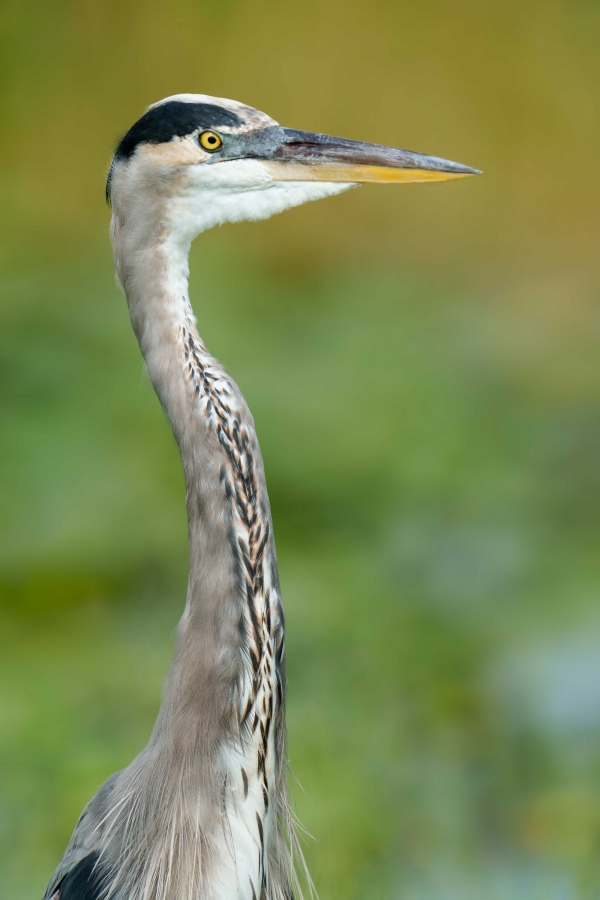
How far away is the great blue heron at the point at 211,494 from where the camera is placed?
1132 mm

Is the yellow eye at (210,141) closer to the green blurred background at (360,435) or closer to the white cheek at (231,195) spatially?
the white cheek at (231,195)

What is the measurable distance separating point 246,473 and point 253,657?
19cm

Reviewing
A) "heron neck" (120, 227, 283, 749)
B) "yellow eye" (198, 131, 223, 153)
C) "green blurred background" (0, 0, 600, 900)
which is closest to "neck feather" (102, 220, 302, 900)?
"heron neck" (120, 227, 283, 749)

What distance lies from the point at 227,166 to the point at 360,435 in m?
2.80

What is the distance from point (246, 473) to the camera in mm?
1131

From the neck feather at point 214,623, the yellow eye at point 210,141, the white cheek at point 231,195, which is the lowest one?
the neck feather at point 214,623

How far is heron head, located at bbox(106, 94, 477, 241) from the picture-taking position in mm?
1160

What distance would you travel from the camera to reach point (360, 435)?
395 centimetres

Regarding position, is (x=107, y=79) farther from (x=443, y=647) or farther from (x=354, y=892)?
(x=354, y=892)

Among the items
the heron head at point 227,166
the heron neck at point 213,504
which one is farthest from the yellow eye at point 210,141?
the heron neck at point 213,504

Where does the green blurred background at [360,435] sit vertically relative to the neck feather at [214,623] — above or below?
above

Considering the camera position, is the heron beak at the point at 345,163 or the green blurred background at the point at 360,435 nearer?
the heron beak at the point at 345,163

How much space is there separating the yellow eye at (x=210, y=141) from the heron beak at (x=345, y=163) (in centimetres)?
6

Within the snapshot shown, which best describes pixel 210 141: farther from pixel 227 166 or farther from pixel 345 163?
pixel 345 163
